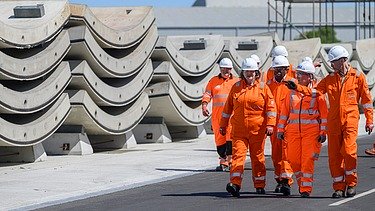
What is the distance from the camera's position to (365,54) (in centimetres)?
4066

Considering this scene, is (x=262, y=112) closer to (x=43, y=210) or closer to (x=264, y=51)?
(x=43, y=210)

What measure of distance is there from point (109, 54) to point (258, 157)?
964 centimetres

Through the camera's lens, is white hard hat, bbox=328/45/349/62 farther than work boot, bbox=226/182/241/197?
No

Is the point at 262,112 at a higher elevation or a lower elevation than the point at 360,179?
higher

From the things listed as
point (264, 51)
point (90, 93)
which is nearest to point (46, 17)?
point (90, 93)

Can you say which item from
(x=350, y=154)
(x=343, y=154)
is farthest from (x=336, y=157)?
(x=350, y=154)

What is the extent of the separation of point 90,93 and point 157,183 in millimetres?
5794

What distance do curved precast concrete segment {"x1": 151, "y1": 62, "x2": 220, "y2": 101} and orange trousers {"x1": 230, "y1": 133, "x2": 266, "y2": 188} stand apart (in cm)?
1104

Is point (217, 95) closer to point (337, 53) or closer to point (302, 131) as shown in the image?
point (302, 131)

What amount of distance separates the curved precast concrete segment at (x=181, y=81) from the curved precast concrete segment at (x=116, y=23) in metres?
1.48

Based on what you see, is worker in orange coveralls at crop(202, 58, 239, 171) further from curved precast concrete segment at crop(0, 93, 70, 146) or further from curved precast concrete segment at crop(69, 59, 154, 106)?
curved precast concrete segment at crop(69, 59, 154, 106)

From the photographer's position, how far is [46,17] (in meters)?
21.1

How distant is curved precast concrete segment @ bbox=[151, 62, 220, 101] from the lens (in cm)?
2609

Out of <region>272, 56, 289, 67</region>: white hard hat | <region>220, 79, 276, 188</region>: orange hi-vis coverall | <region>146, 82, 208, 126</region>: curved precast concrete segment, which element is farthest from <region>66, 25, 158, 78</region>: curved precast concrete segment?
<region>220, 79, 276, 188</region>: orange hi-vis coverall
